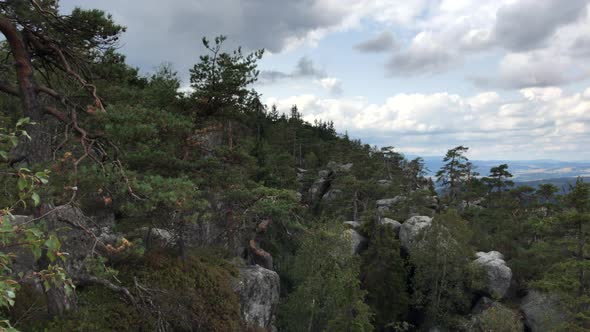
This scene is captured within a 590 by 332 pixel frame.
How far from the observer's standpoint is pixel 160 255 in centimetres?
1374

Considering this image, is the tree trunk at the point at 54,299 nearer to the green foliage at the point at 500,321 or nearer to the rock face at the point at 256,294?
the rock face at the point at 256,294

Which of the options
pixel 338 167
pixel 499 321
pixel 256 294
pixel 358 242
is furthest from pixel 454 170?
pixel 256 294

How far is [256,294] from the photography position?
15945mm

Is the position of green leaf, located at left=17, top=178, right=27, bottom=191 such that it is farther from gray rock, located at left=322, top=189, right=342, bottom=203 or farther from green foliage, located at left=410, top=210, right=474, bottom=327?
gray rock, located at left=322, top=189, right=342, bottom=203

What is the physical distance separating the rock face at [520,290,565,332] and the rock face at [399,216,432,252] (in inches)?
379

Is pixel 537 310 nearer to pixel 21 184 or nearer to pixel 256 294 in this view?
pixel 256 294

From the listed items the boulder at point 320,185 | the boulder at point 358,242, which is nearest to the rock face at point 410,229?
the boulder at point 358,242

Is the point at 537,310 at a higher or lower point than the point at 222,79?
lower

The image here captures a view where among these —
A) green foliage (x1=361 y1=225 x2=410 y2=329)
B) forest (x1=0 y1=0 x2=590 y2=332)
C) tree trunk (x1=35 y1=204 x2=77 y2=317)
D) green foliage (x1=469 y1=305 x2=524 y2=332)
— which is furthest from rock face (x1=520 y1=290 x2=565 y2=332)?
tree trunk (x1=35 y1=204 x2=77 y2=317)

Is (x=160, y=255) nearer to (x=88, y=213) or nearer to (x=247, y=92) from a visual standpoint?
(x=88, y=213)

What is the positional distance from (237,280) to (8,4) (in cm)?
1190

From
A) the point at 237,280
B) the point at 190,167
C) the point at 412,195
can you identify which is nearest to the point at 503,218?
the point at 412,195

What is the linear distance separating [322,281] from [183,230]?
15895 mm

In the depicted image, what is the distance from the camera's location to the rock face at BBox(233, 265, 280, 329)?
1516cm
